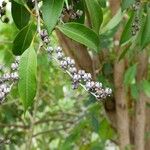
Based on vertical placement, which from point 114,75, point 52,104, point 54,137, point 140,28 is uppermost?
point 140,28

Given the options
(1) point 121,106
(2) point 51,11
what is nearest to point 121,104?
(1) point 121,106

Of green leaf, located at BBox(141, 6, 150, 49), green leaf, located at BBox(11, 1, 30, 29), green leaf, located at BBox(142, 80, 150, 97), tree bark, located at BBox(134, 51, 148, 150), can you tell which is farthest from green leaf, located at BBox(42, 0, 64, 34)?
tree bark, located at BBox(134, 51, 148, 150)

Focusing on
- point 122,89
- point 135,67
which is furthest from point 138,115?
point 135,67

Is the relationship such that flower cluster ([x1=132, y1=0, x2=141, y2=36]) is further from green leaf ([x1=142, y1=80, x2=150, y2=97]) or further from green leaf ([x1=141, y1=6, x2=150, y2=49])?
green leaf ([x1=142, y1=80, x2=150, y2=97])

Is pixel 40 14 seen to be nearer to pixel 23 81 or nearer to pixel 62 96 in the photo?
pixel 23 81

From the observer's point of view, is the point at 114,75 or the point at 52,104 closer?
the point at 114,75

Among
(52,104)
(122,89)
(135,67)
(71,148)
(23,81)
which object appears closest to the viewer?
(23,81)

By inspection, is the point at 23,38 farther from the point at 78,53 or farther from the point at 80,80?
the point at 78,53
